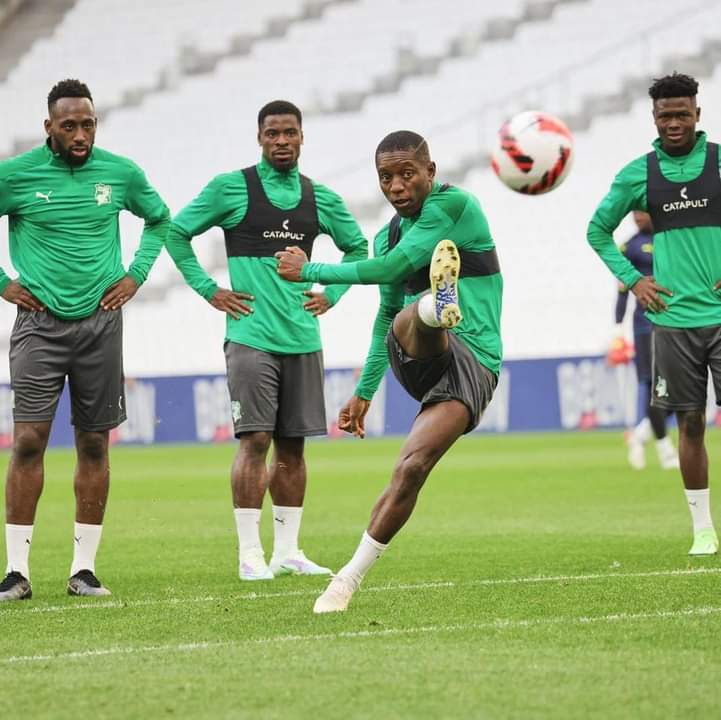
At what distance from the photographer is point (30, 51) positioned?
1334 inches

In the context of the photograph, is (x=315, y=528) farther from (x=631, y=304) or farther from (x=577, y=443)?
(x=631, y=304)

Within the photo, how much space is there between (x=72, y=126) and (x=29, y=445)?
5.14ft

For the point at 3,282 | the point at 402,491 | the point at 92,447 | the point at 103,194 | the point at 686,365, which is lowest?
the point at 402,491

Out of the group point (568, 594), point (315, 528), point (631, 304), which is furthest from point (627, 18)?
point (568, 594)

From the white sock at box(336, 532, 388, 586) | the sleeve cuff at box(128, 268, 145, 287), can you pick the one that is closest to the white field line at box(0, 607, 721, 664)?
the white sock at box(336, 532, 388, 586)

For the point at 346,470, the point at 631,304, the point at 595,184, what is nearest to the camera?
the point at 346,470

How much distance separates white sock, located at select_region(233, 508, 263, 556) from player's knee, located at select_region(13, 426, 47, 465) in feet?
3.87

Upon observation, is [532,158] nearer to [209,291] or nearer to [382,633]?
[209,291]

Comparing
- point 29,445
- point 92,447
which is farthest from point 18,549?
point 92,447

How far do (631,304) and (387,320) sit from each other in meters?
19.5

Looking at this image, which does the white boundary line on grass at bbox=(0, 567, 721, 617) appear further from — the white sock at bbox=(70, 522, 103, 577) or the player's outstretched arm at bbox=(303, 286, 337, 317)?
the player's outstretched arm at bbox=(303, 286, 337, 317)

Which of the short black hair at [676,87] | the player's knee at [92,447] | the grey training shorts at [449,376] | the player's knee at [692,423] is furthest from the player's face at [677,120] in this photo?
the player's knee at [92,447]

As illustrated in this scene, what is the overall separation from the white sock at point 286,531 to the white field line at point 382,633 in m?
2.66

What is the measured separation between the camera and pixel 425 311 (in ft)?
20.8
